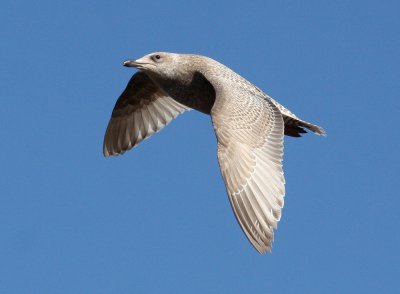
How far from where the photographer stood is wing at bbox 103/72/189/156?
2278cm

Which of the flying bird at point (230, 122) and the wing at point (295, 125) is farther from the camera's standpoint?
the wing at point (295, 125)

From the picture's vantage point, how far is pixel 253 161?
17.0 metres

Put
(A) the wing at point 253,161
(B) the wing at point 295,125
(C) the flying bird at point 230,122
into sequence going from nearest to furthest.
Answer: (A) the wing at point 253,161 < (C) the flying bird at point 230,122 < (B) the wing at point 295,125

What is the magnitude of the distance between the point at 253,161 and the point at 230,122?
907 millimetres

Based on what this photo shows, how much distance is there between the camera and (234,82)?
1923 cm

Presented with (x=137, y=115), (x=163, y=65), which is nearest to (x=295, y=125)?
(x=163, y=65)

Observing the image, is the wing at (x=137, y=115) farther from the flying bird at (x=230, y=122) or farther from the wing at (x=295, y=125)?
the wing at (x=295, y=125)

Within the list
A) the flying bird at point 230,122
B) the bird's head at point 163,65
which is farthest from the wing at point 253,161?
the bird's head at point 163,65

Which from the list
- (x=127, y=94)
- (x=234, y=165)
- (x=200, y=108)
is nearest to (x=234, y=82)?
(x=200, y=108)

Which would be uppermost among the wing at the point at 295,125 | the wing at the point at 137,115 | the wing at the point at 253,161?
the wing at the point at 137,115

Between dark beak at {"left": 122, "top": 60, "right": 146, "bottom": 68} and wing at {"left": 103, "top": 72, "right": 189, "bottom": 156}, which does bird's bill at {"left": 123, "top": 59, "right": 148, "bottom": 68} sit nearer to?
dark beak at {"left": 122, "top": 60, "right": 146, "bottom": 68}

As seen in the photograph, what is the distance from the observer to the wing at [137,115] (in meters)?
22.8

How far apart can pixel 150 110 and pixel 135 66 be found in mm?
2893

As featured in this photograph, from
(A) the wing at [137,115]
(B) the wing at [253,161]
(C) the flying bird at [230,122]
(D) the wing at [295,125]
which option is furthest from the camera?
(A) the wing at [137,115]
